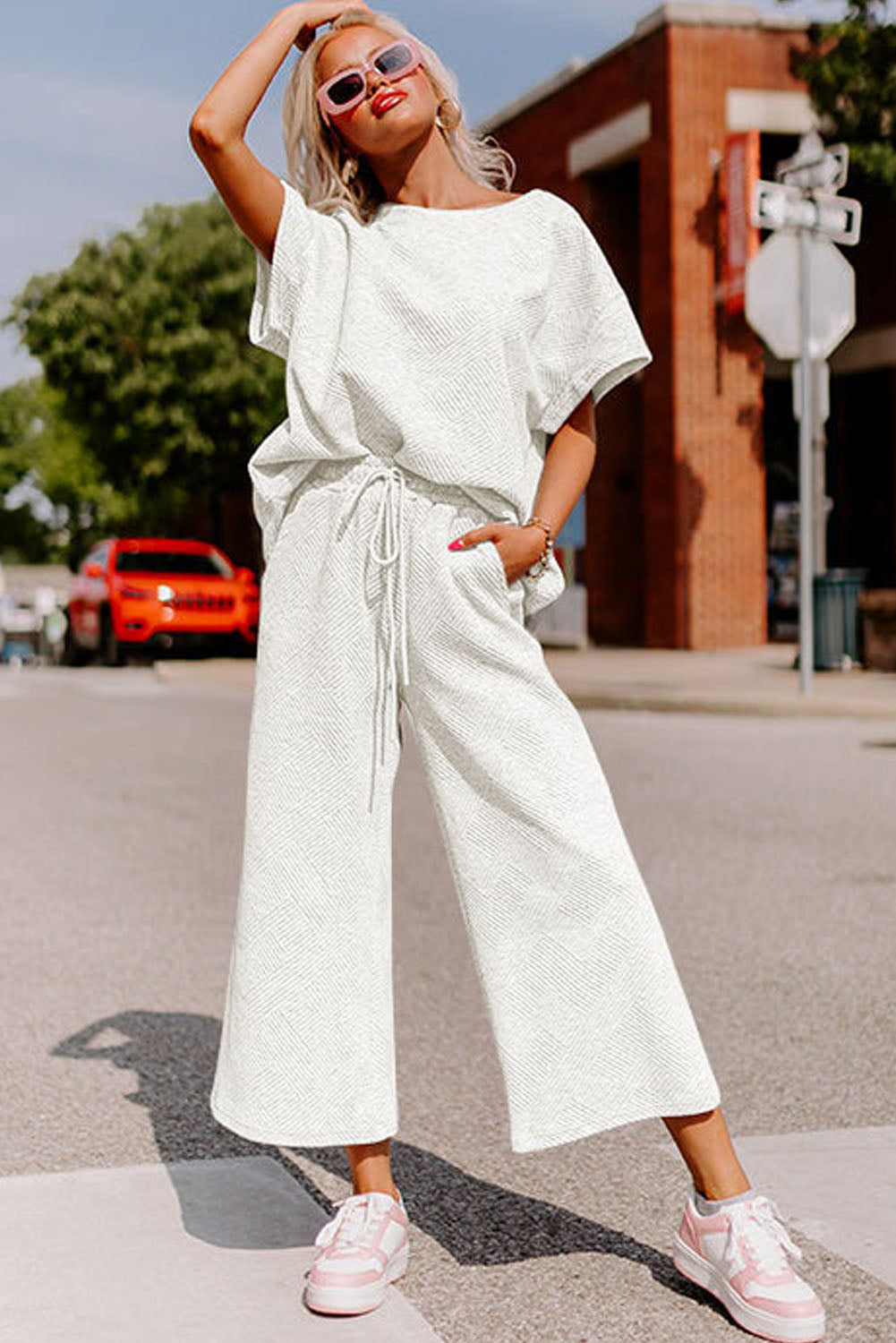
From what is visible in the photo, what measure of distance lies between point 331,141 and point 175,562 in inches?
897

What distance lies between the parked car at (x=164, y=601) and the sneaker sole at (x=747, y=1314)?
70.3 ft

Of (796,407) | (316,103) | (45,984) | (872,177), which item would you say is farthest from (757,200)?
(316,103)

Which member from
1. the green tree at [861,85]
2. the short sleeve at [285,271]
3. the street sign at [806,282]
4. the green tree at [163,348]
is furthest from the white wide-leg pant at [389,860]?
the green tree at [163,348]

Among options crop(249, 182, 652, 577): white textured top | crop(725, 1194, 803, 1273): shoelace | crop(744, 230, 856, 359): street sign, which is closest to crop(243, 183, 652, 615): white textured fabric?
crop(249, 182, 652, 577): white textured top

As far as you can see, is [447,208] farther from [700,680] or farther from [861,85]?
[861,85]

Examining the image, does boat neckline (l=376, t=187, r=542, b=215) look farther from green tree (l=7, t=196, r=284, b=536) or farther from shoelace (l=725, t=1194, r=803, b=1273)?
green tree (l=7, t=196, r=284, b=536)

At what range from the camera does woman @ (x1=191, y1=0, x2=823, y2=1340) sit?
265cm

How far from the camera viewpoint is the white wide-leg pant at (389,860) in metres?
2.65

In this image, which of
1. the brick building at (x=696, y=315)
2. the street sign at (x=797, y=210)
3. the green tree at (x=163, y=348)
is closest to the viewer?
the street sign at (x=797, y=210)

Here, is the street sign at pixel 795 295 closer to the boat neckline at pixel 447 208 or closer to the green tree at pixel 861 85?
the green tree at pixel 861 85

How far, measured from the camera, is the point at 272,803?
2.77m

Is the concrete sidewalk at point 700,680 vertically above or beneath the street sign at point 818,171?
beneath

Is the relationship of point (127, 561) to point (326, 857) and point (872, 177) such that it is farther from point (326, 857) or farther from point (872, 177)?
point (326, 857)

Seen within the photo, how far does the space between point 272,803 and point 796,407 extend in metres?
13.9
